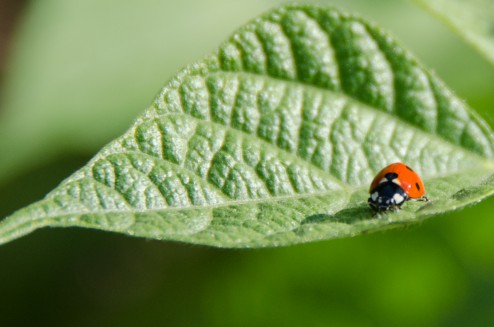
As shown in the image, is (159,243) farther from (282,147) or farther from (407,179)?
(407,179)

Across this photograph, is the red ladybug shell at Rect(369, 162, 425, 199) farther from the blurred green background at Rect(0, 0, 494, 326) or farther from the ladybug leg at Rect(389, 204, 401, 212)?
the blurred green background at Rect(0, 0, 494, 326)

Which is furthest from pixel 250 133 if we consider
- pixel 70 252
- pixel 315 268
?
pixel 70 252

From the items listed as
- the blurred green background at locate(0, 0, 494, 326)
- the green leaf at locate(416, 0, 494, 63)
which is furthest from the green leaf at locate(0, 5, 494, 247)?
the blurred green background at locate(0, 0, 494, 326)

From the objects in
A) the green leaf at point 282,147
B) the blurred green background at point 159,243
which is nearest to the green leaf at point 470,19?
the green leaf at point 282,147

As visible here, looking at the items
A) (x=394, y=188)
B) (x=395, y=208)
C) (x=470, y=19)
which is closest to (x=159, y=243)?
(x=470, y=19)

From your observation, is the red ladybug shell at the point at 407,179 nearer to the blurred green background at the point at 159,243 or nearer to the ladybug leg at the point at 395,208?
the ladybug leg at the point at 395,208

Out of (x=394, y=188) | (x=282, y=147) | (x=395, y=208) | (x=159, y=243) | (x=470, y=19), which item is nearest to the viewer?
(x=394, y=188)
